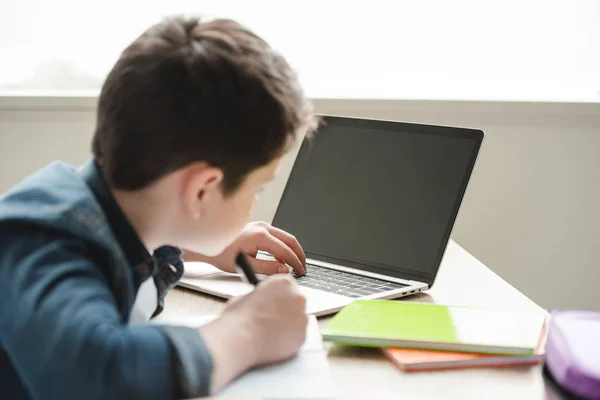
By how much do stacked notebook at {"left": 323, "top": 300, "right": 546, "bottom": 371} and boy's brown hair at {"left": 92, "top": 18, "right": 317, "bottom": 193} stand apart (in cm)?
20

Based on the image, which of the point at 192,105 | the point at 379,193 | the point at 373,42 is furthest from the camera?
the point at 373,42

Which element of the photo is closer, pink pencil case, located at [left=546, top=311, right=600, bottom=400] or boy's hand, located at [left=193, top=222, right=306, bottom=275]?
pink pencil case, located at [left=546, top=311, right=600, bottom=400]

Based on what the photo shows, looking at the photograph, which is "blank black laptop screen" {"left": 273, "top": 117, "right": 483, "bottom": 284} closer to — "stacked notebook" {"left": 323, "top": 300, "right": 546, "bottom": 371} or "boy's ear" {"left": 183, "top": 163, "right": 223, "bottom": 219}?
"stacked notebook" {"left": 323, "top": 300, "right": 546, "bottom": 371}

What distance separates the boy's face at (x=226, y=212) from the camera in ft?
2.62

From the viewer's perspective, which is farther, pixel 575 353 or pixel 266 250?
pixel 266 250

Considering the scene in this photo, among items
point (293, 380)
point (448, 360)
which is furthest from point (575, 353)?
point (293, 380)

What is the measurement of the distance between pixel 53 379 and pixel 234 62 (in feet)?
1.08

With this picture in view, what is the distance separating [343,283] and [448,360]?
0.32m

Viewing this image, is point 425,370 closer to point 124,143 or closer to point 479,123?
point 124,143

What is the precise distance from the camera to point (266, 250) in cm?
109

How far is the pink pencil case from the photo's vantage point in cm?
64

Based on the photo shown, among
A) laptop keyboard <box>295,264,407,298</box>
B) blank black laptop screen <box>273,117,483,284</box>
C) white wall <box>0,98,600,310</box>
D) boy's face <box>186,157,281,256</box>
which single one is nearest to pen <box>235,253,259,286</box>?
boy's face <box>186,157,281,256</box>

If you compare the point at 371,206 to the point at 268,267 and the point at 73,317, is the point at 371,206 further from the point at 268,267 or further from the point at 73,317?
the point at 73,317

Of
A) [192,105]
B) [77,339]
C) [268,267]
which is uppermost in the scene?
[192,105]
